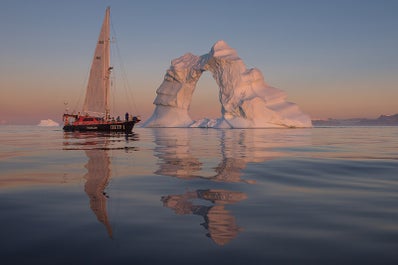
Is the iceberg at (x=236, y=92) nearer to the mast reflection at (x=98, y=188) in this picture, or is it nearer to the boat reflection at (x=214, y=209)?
the mast reflection at (x=98, y=188)

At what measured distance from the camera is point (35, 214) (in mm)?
4605

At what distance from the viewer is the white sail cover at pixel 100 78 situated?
45969mm

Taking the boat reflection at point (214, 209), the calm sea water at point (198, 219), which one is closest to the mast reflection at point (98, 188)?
the calm sea water at point (198, 219)

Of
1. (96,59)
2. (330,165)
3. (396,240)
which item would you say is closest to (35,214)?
(396,240)

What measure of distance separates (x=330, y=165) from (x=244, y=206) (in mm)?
6198

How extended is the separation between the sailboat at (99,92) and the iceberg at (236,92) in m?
34.3

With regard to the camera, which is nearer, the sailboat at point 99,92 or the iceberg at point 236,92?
the sailboat at point 99,92

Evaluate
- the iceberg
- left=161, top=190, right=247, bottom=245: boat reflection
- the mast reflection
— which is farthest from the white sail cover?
left=161, top=190, right=247, bottom=245: boat reflection

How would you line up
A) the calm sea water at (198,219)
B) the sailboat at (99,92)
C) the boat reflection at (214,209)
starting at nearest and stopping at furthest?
the calm sea water at (198,219)
the boat reflection at (214,209)
the sailboat at (99,92)

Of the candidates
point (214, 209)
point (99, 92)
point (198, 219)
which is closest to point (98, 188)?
point (214, 209)

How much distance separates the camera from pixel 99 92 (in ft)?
151

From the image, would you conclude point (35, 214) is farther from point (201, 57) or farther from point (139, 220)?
point (201, 57)

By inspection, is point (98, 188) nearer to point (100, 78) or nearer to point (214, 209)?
point (214, 209)

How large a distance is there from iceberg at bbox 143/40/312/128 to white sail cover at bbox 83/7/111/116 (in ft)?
113
